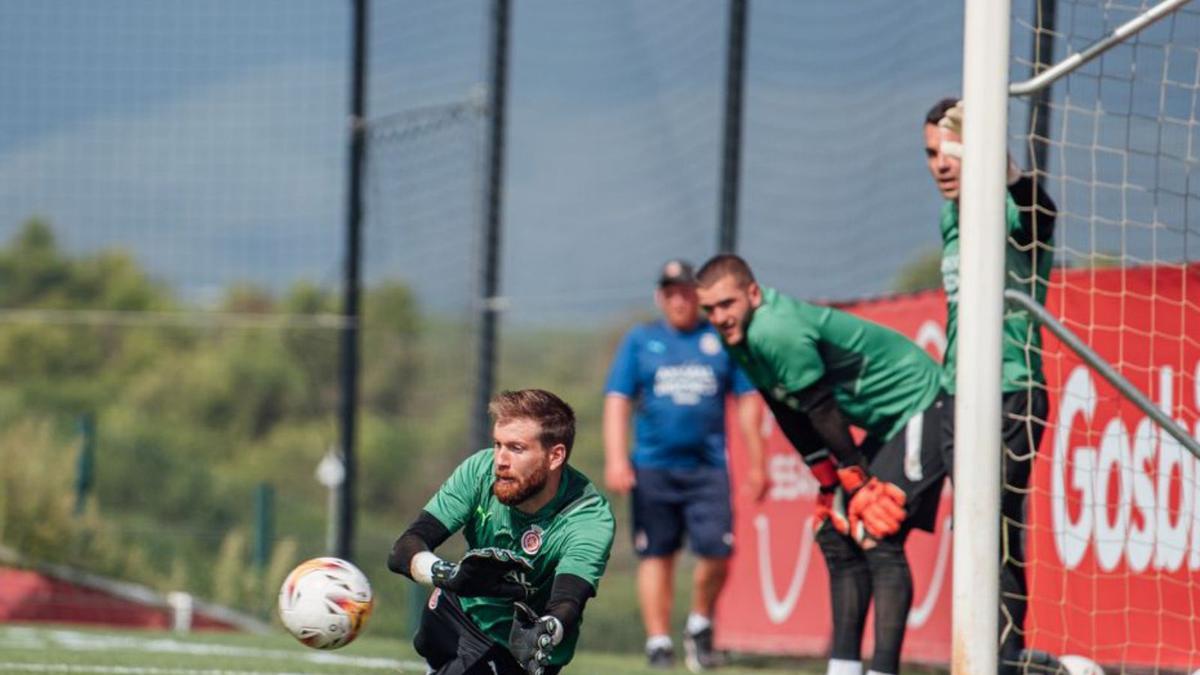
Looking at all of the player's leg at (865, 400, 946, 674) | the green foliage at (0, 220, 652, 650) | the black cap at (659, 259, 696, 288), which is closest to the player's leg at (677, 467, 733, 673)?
the black cap at (659, 259, 696, 288)

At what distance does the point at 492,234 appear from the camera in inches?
548

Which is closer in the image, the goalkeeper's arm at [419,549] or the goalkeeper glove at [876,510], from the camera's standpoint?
the goalkeeper's arm at [419,549]

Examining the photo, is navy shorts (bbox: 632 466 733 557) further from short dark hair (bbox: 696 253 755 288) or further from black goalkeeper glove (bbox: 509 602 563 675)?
black goalkeeper glove (bbox: 509 602 563 675)

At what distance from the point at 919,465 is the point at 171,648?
4.63 metres

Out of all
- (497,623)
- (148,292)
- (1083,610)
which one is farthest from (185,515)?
(497,623)

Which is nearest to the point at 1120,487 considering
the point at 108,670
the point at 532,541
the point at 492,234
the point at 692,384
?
the point at 692,384

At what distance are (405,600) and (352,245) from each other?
17.9 ft

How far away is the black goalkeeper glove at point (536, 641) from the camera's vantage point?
5441 millimetres

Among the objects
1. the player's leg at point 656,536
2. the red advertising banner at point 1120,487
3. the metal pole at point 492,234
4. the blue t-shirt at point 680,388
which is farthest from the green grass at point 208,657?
the metal pole at point 492,234

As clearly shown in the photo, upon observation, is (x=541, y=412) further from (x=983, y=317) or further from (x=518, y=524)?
(x=983, y=317)

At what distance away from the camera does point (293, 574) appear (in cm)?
593

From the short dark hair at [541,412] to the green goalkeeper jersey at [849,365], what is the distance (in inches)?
60.2

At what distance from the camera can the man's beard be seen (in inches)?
230

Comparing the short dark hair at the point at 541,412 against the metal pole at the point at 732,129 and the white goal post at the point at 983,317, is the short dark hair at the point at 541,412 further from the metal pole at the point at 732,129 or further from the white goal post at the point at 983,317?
the metal pole at the point at 732,129
